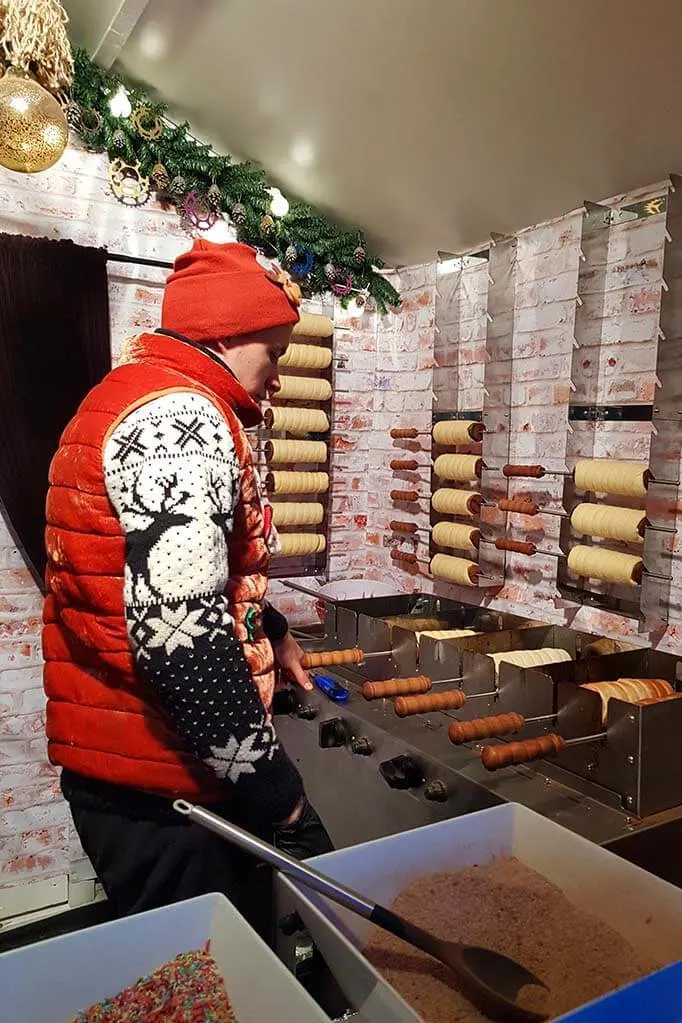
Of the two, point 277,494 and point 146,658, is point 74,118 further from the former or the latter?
point 146,658

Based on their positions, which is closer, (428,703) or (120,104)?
(428,703)

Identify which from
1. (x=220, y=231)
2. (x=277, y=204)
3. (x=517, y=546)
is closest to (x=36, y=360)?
(x=220, y=231)

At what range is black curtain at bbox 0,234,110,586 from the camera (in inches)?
88.0

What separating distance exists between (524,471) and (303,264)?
1049 mm

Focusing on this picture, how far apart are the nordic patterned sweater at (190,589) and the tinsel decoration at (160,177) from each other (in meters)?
1.57

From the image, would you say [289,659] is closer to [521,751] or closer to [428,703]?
[428,703]

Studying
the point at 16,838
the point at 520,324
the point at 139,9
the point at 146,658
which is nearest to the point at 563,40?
the point at 520,324

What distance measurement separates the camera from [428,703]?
1.60 metres

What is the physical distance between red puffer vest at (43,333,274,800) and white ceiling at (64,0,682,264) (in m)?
1.03

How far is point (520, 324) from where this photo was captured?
233cm

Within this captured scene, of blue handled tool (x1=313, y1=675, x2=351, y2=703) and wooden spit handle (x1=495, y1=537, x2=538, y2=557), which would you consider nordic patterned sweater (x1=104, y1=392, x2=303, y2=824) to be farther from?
wooden spit handle (x1=495, y1=537, x2=538, y2=557)

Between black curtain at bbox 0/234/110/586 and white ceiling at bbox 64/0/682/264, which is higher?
white ceiling at bbox 64/0/682/264

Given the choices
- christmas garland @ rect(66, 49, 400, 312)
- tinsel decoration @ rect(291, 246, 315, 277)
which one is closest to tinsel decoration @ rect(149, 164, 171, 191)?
christmas garland @ rect(66, 49, 400, 312)

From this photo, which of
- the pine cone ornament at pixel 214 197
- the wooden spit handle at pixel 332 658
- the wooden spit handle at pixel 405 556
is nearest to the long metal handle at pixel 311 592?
the wooden spit handle at pixel 405 556
